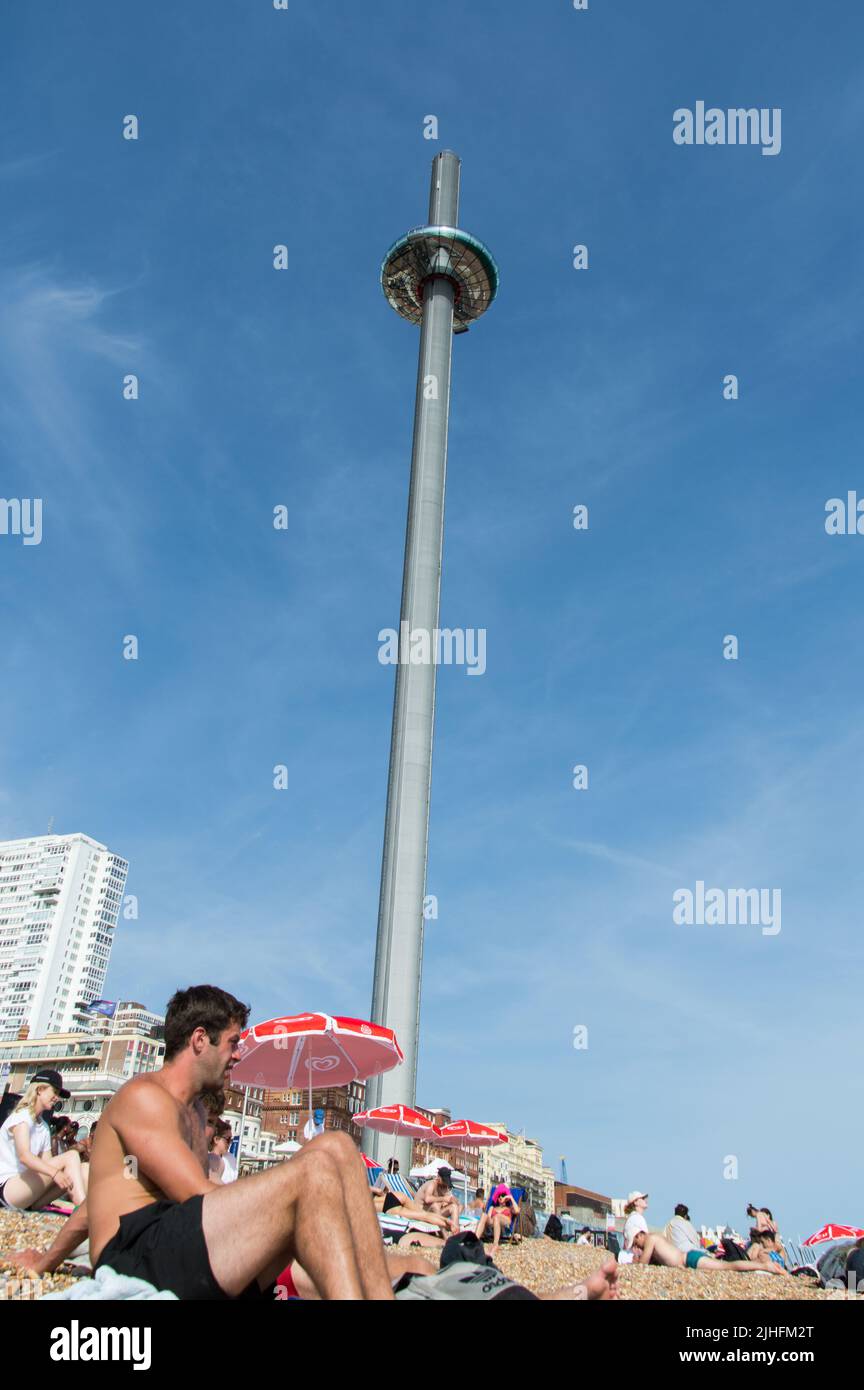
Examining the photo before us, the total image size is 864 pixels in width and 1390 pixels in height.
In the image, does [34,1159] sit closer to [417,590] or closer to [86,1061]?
[417,590]

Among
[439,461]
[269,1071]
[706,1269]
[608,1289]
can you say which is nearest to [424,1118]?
[269,1071]

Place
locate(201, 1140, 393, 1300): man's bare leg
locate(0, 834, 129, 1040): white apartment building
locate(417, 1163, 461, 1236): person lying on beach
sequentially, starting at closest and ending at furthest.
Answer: locate(201, 1140, 393, 1300): man's bare leg < locate(417, 1163, 461, 1236): person lying on beach < locate(0, 834, 129, 1040): white apartment building

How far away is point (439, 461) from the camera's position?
40.5 meters

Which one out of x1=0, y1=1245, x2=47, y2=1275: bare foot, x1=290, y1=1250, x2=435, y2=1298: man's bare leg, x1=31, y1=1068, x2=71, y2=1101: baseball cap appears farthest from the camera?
x1=31, y1=1068, x2=71, y2=1101: baseball cap

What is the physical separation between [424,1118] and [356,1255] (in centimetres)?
2270

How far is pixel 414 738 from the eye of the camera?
36219 mm

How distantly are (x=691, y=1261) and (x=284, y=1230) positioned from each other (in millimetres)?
10231

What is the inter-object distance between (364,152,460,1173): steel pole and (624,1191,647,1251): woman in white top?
58.1ft

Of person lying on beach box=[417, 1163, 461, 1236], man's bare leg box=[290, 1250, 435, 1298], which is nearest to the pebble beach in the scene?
person lying on beach box=[417, 1163, 461, 1236]

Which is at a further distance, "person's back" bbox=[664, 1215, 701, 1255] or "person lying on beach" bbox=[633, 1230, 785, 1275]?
"person's back" bbox=[664, 1215, 701, 1255]

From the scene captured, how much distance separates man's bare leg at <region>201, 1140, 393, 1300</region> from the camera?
8.95ft

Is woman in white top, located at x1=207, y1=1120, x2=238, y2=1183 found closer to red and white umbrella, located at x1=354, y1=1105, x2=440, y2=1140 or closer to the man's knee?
the man's knee
